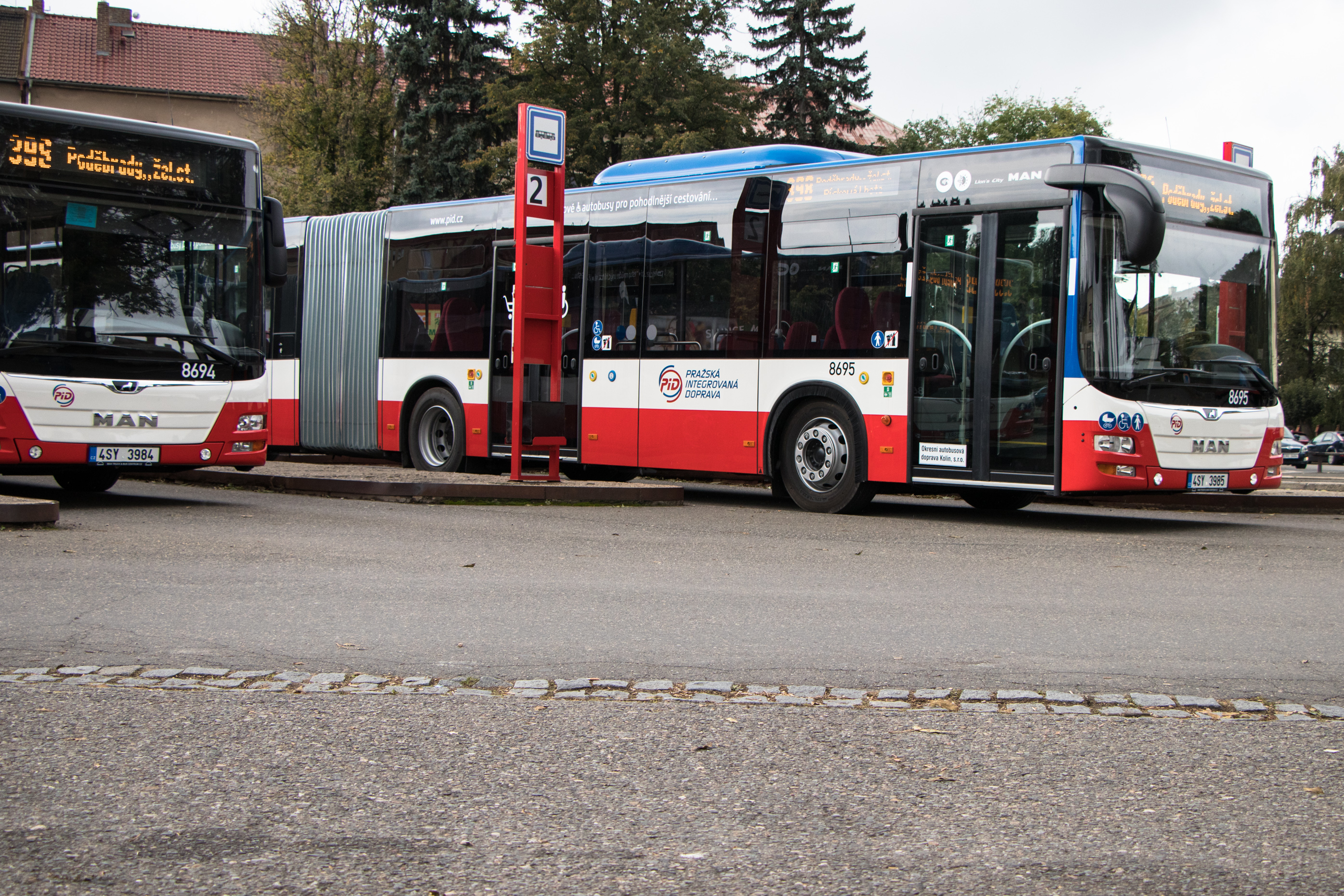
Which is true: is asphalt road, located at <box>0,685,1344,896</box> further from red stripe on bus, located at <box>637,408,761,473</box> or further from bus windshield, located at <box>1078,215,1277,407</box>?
red stripe on bus, located at <box>637,408,761,473</box>

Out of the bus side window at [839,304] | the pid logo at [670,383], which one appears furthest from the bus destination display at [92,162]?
the bus side window at [839,304]

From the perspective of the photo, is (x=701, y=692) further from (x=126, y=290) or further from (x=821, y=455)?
(x=126, y=290)

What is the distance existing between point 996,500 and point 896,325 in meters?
2.99

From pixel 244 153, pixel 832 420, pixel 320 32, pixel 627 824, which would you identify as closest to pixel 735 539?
pixel 832 420

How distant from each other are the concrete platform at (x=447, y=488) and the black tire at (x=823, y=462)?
1314mm

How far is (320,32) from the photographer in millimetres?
42812

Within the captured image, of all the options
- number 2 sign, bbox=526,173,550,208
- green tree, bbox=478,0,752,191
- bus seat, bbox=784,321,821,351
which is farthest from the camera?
green tree, bbox=478,0,752,191

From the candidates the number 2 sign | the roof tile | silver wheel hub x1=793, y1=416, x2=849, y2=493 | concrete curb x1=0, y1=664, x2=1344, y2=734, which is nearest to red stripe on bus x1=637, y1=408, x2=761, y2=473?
silver wheel hub x1=793, y1=416, x2=849, y2=493

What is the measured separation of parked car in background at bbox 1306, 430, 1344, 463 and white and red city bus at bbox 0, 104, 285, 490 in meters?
61.6

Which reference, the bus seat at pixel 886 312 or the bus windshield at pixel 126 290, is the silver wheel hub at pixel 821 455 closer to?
the bus seat at pixel 886 312

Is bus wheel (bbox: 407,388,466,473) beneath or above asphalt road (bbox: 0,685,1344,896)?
above

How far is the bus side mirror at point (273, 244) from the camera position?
530 inches

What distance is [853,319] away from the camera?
13625mm

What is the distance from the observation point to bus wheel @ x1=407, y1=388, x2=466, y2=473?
56.9 ft
